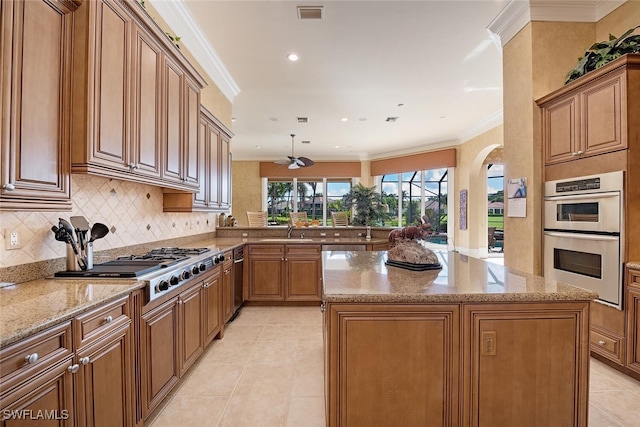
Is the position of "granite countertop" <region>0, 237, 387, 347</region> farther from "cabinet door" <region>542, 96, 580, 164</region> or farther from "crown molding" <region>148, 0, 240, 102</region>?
"cabinet door" <region>542, 96, 580, 164</region>

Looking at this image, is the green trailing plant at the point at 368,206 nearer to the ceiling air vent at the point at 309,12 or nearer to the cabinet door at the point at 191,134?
the ceiling air vent at the point at 309,12

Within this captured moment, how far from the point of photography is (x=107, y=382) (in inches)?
56.0

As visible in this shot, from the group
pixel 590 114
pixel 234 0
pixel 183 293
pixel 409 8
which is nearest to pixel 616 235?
pixel 590 114

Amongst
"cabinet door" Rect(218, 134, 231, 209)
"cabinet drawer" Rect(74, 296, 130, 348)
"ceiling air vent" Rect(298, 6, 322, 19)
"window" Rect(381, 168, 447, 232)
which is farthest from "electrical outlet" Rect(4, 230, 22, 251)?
"window" Rect(381, 168, 447, 232)

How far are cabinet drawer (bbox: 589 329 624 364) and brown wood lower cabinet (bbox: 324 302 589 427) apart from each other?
130cm

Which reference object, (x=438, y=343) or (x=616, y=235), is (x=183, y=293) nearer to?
(x=438, y=343)

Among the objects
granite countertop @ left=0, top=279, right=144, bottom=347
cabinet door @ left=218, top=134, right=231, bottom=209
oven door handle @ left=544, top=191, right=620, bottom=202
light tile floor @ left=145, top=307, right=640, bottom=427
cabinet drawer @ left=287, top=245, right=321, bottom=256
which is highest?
cabinet door @ left=218, top=134, right=231, bottom=209

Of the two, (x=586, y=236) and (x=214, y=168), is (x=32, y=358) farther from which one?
(x=586, y=236)

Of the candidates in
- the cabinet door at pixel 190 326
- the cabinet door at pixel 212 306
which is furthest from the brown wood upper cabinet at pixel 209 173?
the cabinet door at pixel 190 326

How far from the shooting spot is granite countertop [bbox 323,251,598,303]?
139cm

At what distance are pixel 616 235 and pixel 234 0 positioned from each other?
3749 mm

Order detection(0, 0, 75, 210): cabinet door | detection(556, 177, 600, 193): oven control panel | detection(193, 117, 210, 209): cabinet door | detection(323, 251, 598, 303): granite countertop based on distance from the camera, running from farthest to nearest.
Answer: detection(193, 117, 210, 209): cabinet door
detection(556, 177, 600, 193): oven control panel
detection(323, 251, 598, 303): granite countertop
detection(0, 0, 75, 210): cabinet door

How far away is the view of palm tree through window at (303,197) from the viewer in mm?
10492

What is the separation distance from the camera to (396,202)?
988 centimetres
